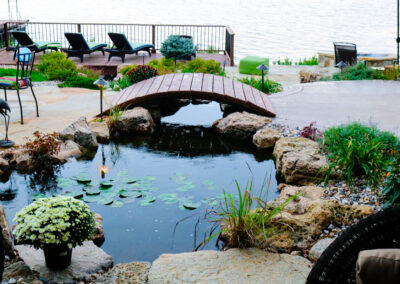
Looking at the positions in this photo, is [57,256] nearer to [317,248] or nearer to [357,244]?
[317,248]

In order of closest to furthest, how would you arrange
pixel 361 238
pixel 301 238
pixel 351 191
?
pixel 361 238, pixel 301 238, pixel 351 191

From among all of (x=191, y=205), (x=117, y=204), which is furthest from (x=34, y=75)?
(x=191, y=205)

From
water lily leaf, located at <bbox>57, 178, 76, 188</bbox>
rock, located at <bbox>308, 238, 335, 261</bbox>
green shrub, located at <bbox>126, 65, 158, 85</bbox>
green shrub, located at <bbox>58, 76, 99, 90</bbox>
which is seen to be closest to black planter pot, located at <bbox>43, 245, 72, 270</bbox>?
rock, located at <bbox>308, 238, 335, 261</bbox>

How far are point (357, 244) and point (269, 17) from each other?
36.0 metres

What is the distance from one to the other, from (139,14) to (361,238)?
120 ft

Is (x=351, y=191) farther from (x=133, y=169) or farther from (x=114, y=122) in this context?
(x=114, y=122)

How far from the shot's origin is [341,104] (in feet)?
27.8

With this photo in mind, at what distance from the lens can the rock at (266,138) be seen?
6859 millimetres

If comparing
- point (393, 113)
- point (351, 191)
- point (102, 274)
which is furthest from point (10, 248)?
point (393, 113)

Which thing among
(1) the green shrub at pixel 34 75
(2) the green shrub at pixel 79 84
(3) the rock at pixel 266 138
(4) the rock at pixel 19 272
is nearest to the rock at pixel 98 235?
(4) the rock at pixel 19 272

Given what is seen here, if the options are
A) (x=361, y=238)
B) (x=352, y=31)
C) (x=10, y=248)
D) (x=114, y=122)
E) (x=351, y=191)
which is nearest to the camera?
(x=361, y=238)

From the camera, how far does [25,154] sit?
608cm

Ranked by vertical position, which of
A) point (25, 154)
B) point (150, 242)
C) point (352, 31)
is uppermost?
point (352, 31)

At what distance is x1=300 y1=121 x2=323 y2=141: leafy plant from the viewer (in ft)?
22.1
